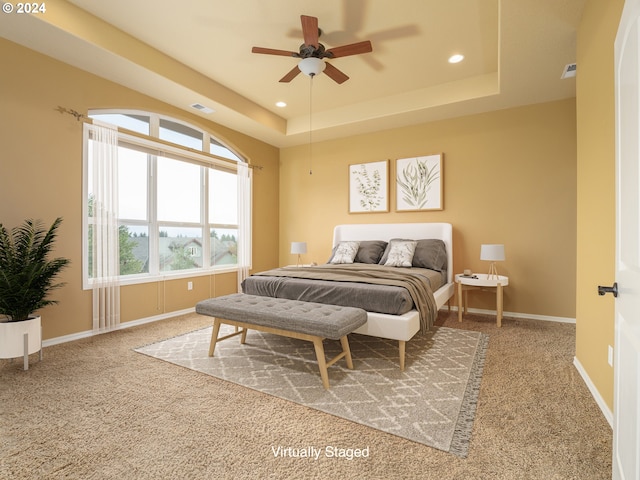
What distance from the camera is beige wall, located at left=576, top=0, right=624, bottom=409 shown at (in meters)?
1.84

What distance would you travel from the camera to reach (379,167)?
16.7 ft

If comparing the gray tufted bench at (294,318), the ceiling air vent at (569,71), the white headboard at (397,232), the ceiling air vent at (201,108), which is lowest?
the gray tufted bench at (294,318)

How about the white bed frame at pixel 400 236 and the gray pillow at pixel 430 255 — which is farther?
the gray pillow at pixel 430 255

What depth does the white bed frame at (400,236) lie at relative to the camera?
251 centimetres

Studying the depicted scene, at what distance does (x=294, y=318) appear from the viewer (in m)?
2.30

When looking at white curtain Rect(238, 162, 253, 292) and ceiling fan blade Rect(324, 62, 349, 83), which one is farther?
white curtain Rect(238, 162, 253, 292)

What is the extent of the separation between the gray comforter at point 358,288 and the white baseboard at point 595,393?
3.67 feet

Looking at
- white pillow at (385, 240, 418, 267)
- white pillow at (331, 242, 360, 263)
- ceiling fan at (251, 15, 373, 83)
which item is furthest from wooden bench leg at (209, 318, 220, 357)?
ceiling fan at (251, 15, 373, 83)

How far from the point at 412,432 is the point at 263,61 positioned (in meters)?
3.79

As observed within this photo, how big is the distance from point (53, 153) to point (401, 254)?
4.01m

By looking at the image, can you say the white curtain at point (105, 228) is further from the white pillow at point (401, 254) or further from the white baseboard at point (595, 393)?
the white baseboard at point (595, 393)

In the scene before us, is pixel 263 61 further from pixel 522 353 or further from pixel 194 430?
pixel 522 353

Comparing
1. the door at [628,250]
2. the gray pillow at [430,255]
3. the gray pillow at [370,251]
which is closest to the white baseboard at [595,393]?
the door at [628,250]

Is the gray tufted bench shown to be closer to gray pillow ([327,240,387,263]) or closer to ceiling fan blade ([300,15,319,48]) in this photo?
gray pillow ([327,240,387,263])
